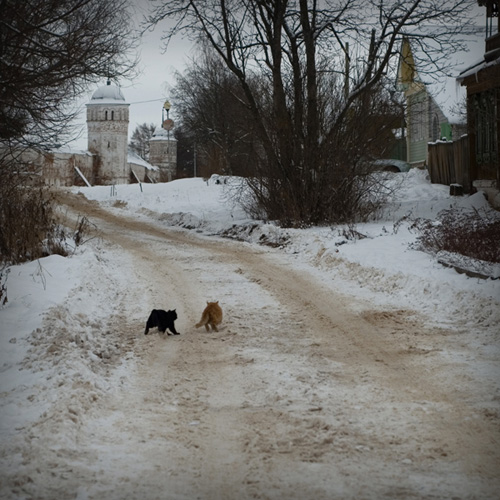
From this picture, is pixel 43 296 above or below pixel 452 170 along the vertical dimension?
below

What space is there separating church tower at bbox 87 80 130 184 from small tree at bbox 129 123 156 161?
27438 millimetres

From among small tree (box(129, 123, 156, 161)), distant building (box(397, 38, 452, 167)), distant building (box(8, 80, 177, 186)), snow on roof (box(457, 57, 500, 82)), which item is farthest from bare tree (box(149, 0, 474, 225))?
small tree (box(129, 123, 156, 161))

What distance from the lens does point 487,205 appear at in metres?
19.1

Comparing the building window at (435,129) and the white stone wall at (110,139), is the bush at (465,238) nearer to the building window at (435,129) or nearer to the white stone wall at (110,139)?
A: the building window at (435,129)

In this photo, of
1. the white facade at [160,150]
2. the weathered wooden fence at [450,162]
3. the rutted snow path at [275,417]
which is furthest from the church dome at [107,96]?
the rutted snow path at [275,417]

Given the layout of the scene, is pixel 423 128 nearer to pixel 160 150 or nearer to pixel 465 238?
pixel 465 238

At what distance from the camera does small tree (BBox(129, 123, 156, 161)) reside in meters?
112

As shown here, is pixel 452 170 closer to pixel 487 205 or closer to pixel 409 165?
pixel 487 205

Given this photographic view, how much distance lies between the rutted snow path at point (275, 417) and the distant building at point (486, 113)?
42.9ft

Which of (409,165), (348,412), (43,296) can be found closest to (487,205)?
(43,296)

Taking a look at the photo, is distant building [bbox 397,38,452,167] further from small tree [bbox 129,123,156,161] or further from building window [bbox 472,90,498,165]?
small tree [bbox 129,123,156,161]

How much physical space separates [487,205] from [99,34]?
1270cm

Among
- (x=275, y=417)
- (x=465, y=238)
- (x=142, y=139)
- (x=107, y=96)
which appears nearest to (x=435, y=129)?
→ (x=465, y=238)

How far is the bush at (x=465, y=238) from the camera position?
11.3 metres
